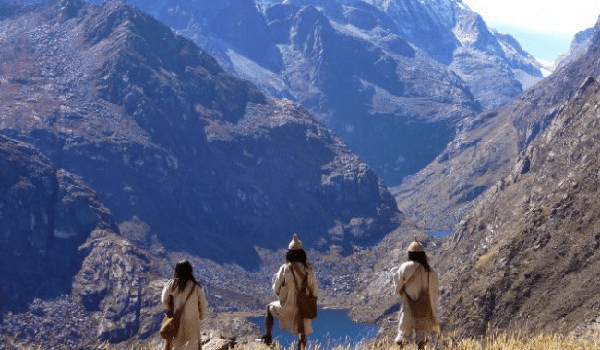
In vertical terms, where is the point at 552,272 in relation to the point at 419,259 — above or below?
below

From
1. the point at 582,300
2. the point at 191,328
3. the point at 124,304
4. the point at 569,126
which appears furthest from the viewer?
the point at 124,304

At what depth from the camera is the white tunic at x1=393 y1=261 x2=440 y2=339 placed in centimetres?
2273

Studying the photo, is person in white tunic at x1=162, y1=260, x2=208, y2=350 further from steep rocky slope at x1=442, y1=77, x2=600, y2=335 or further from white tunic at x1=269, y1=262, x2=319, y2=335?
steep rocky slope at x1=442, y1=77, x2=600, y2=335

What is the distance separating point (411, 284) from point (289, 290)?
371 cm

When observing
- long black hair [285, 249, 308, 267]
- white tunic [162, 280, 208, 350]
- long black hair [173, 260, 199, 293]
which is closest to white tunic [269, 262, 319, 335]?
long black hair [285, 249, 308, 267]

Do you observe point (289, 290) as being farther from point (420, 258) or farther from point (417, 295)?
point (420, 258)

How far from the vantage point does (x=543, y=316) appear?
63531 mm

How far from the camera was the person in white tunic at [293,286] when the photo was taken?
75.2 ft

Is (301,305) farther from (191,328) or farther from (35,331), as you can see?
(35,331)

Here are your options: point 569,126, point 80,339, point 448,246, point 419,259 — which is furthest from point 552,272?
point 80,339

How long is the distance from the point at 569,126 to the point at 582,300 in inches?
4207

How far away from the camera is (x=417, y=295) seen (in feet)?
75.5

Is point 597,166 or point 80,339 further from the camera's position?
point 80,339

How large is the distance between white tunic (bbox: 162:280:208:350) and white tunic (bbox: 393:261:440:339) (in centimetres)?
588
